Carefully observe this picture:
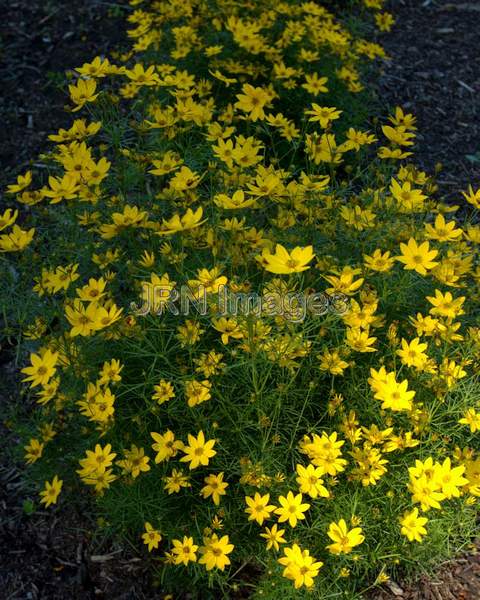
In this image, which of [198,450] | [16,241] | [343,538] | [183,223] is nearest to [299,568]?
[343,538]

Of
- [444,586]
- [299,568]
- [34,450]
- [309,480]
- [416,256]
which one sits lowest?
[444,586]

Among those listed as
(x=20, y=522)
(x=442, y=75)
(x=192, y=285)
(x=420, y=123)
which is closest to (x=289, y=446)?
(x=192, y=285)

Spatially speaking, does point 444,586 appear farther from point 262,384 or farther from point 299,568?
point 262,384

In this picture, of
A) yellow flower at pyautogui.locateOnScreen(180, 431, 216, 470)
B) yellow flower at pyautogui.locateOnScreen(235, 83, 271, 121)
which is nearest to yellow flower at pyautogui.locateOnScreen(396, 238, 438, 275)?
yellow flower at pyautogui.locateOnScreen(180, 431, 216, 470)

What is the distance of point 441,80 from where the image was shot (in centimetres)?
577

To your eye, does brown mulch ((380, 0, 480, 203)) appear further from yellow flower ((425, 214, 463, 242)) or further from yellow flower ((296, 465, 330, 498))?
yellow flower ((296, 465, 330, 498))

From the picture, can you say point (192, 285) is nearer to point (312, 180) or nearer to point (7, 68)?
point (312, 180)

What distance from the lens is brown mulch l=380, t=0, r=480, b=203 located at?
5.03m

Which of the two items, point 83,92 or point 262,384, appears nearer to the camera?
point 262,384

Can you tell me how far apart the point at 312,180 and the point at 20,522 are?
2078mm

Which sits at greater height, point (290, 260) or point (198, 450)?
point (290, 260)

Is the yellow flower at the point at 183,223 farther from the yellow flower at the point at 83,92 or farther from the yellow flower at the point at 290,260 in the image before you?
the yellow flower at the point at 83,92

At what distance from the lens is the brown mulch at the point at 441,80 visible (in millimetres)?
5031

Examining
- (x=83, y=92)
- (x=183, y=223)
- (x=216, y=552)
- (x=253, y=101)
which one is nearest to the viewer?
(x=216, y=552)
